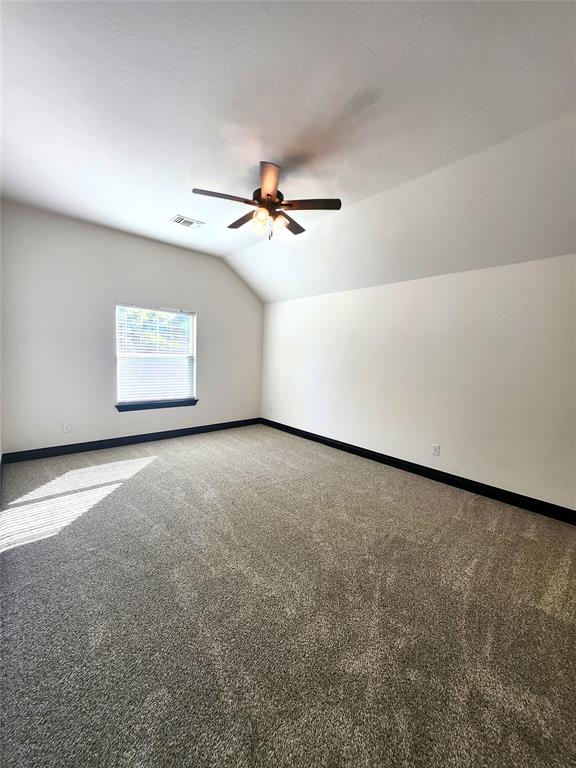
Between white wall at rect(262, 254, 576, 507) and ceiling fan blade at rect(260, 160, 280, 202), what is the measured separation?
2.09m

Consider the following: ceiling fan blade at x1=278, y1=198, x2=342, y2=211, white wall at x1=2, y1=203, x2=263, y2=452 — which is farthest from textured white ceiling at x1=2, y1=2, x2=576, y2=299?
white wall at x1=2, y1=203, x2=263, y2=452

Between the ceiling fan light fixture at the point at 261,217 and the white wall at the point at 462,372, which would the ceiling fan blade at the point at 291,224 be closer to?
the ceiling fan light fixture at the point at 261,217

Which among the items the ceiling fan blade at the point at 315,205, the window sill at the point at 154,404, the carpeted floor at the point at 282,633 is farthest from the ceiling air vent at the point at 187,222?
the carpeted floor at the point at 282,633

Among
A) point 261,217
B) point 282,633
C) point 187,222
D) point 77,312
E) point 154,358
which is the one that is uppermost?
point 187,222

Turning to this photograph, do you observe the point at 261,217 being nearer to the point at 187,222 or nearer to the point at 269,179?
the point at 269,179

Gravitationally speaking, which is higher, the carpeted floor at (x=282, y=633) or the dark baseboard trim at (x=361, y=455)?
the dark baseboard trim at (x=361, y=455)

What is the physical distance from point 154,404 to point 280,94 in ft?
13.0

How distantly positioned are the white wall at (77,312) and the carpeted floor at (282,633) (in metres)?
1.17

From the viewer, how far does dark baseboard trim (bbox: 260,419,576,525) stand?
2814 millimetres

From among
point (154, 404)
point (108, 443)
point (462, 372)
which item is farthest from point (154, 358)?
point (462, 372)

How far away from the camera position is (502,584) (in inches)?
76.9

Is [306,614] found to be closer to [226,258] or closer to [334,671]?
[334,671]

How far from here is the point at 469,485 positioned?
3.30 meters

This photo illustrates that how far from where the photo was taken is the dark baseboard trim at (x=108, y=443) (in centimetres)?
363
